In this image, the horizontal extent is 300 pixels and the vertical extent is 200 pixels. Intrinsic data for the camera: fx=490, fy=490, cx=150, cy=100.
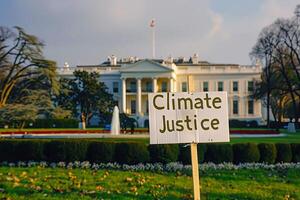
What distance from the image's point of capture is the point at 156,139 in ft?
17.7

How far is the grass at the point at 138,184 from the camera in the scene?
7.73 metres

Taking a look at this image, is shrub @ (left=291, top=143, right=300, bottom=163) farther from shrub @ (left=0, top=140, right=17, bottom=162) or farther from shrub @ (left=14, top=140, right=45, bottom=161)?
shrub @ (left=0, top=140, right=17, bottom=162)

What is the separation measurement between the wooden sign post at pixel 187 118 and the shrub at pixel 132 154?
21.4ft

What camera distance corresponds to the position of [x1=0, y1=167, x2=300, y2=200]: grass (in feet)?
25.4

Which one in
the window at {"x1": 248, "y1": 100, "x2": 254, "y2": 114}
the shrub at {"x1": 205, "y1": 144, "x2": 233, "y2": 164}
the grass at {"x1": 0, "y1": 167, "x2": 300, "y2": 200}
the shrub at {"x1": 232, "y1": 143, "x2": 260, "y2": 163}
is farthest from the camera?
the window at {"x1": 248, "y1": 100, "x2": 254, "y2": 114}

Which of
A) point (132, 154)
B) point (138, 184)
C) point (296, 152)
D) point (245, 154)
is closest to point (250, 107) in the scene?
point (296, 152)

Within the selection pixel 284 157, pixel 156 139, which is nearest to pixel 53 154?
pixel 284 157

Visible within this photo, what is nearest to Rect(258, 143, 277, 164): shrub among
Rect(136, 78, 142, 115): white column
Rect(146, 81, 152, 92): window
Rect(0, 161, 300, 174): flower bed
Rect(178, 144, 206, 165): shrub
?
Rect(0, 161, 300, 174): flower bed

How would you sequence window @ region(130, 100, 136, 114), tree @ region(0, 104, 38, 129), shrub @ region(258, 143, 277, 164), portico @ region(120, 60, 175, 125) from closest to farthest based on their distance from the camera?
1. shrub @ region(258, 143, 277, 164)
2. tree @ region(0, 104, 38, 129)
3. portico @ region(120, 60, 175, 125)
4. window @ region(130, 100, 136, 114)

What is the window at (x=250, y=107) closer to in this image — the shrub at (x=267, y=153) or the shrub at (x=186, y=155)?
the shrub at (x=267, y=153)

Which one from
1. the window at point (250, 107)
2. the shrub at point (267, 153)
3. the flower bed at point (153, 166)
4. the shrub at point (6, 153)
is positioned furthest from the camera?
the window at point (250, 107)

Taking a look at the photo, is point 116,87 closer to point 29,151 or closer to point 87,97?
point 87,97

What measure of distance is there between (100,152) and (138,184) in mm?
3313

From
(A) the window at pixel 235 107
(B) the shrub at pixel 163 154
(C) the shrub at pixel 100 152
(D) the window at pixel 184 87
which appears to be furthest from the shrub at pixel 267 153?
(A) the window at pixel 235 107
